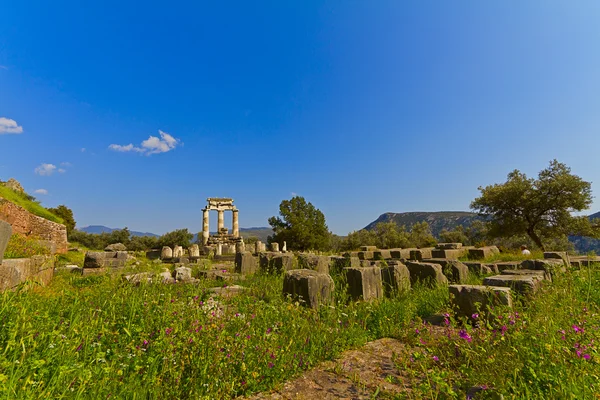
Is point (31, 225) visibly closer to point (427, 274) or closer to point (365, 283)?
point (365, 283)

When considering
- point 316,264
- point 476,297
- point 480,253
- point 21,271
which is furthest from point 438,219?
point 21,271

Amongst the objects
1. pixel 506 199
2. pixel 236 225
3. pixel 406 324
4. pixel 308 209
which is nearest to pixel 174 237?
pixel 236 225

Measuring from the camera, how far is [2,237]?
A: 4629 mm

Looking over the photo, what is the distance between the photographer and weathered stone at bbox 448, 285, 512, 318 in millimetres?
4543

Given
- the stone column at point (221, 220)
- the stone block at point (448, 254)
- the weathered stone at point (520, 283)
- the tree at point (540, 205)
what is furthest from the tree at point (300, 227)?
the weathered stone at point (520, 283)

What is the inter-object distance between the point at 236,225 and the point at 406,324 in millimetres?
41969

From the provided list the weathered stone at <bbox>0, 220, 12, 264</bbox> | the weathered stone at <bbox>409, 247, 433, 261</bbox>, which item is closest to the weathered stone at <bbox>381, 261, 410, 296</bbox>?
the weathered stone at <bbox>0, 220, 12, 264</bbox>

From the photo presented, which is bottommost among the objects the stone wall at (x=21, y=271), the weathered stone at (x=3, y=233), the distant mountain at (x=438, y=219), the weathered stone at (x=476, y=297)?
the weathered stone at (x=476, y=297)

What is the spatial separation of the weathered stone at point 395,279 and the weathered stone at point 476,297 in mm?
1613

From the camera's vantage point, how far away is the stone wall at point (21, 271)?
181 inches

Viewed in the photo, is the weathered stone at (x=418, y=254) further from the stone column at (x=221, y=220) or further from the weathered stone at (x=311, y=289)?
the stone column at (x=221, y=220)

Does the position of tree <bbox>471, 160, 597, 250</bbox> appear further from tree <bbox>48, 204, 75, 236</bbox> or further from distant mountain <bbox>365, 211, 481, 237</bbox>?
distant mountain <bbox>365, 211, 481, 237</bbox>

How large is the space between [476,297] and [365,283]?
2.08 meters

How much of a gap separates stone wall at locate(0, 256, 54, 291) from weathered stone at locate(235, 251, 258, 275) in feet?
18.7
